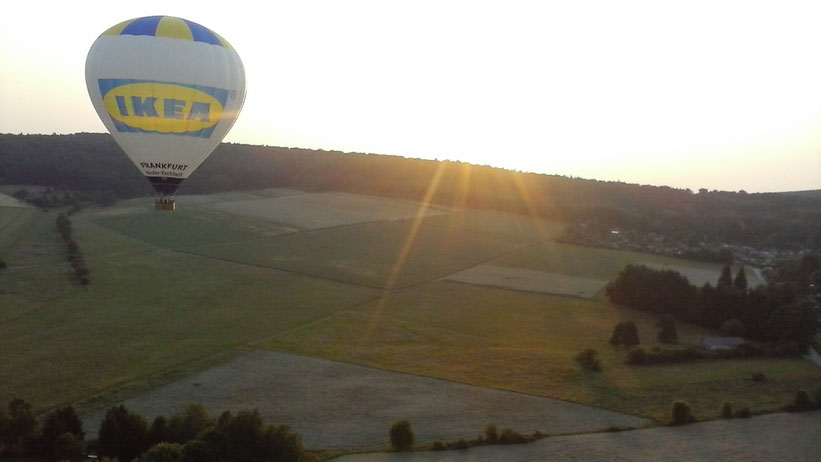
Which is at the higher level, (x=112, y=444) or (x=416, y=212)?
(x=416, y=212)

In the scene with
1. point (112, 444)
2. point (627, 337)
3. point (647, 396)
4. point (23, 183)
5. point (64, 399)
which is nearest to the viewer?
point (112, 444)

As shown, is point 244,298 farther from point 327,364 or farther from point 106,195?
point 106,195

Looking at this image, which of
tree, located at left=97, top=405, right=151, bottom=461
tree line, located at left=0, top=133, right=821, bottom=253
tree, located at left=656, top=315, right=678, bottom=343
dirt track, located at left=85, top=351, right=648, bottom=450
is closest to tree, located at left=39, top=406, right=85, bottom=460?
tree, located at left=97, top=405, right=151, bottom=461

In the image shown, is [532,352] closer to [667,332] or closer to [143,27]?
[667,332]

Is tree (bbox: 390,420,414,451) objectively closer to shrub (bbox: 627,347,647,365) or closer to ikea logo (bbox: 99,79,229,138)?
ikea logo (bbox: 99,79,229,138)

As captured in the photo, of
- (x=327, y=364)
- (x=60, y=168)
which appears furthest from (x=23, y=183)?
(x=327, y=364)

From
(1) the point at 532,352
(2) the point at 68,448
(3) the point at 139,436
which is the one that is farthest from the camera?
(1) the point at 532,352

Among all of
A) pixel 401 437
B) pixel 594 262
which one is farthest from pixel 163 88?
pixel 594 262
